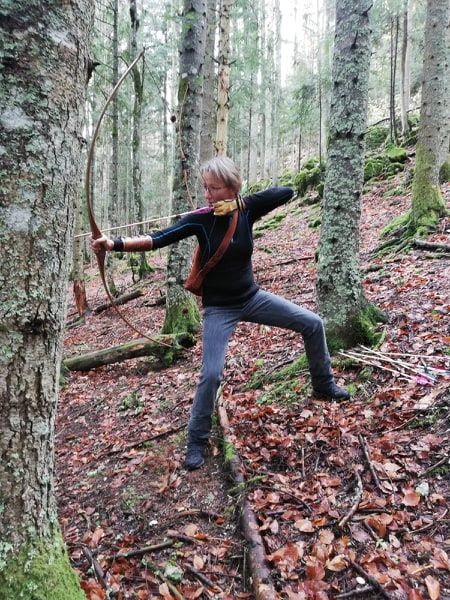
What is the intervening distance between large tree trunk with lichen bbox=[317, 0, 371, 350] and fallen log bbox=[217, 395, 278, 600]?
1.71m

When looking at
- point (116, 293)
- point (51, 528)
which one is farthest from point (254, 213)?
point (116, 293)

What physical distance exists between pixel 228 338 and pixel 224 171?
1314 millimetres

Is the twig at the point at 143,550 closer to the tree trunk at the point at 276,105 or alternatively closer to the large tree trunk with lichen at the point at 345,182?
the large tree trunk with lichen at the point at 345,182

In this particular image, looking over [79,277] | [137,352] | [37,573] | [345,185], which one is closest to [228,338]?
[37,573]

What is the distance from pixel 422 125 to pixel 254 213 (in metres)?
6.71

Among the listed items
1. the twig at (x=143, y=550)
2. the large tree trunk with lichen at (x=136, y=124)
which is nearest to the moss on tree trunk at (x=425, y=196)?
the twig at (x=143, y=550)

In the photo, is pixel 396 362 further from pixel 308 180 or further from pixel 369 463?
pixel 308 180

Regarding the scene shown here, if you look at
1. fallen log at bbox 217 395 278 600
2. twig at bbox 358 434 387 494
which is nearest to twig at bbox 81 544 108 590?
fallen log at bbox 217 395 278 600

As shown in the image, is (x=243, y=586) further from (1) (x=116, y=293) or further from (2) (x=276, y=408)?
(1) (x=116, y=293)

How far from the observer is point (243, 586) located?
2.39 m

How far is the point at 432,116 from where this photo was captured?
8078 mm

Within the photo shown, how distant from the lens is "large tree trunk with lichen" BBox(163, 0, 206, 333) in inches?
254

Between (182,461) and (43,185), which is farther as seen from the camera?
(182,461)

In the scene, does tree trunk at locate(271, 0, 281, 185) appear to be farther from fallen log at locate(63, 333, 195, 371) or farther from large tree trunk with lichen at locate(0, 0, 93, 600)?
large tree trunk with lichen at locate(0, 0, 93, 600)
